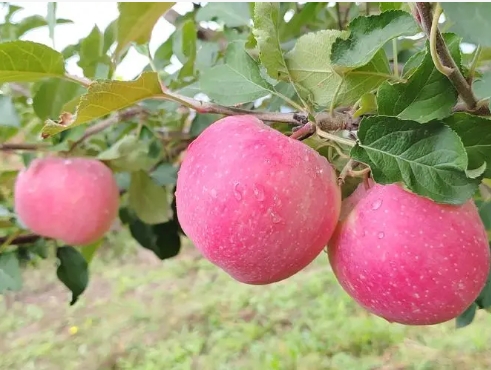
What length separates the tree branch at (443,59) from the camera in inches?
14.9

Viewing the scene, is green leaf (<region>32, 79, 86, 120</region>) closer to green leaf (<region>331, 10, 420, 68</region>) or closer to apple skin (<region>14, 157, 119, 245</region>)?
apple skin (<region>14, 157, 119, 245</region>)

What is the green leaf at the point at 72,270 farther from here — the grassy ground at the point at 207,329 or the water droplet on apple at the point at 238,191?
the grassy ground at the point at 207,329

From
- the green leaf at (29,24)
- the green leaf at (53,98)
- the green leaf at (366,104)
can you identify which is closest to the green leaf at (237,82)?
the green leaf at (366,104)

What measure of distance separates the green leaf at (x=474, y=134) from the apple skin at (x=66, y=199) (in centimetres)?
59

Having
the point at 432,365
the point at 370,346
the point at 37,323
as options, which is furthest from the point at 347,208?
the point at 37,323

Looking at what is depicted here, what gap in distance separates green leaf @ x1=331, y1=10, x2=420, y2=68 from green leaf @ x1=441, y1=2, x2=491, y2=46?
0.09m

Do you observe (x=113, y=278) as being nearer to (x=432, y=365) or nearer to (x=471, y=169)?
(x=432, y=365)

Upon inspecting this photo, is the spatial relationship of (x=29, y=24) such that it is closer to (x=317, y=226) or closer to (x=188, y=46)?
(x=188, y=46)

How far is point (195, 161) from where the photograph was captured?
50 cm

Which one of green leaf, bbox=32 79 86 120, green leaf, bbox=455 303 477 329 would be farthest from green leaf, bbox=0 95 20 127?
green leaf, bbox=455 303 477 329

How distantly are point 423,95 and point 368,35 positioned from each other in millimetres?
63

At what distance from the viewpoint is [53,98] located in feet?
3.03

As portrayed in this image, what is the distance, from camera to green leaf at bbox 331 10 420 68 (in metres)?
0.43

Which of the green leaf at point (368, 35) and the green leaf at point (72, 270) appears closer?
the green leaf at point (368, 35)
